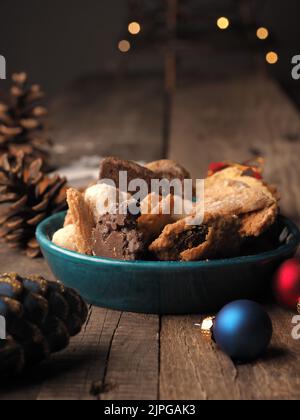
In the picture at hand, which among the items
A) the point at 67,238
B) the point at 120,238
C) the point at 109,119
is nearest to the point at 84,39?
the point at 109,119

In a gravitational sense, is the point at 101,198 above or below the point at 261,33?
below

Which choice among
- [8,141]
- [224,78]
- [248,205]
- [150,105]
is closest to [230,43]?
[224,78]

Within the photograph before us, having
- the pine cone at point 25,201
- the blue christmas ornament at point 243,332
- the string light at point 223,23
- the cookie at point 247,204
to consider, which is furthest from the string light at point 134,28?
the blue christmas ornament at point 243,332

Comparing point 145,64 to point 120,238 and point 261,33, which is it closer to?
point 261,33

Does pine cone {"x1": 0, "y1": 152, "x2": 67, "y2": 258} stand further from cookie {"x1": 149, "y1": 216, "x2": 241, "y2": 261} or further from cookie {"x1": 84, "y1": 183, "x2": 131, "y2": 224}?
cookie {"x1": 149, "y1": 216, "x2": 241, "y2": 261}

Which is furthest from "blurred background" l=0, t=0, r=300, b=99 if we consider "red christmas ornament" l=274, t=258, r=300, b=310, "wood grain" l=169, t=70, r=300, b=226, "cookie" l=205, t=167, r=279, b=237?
"red christmas ornament" l=274, t=258, r=300, b=310

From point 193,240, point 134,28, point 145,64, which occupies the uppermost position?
point 134,28
